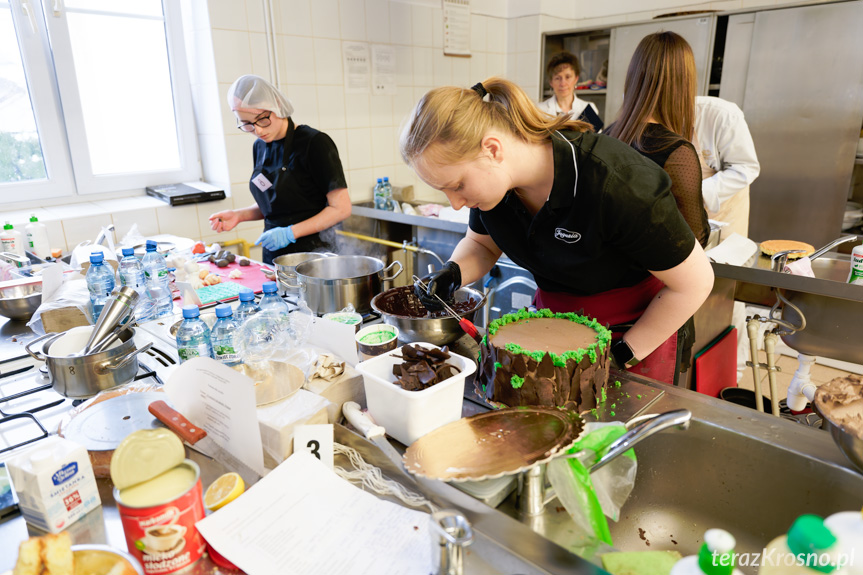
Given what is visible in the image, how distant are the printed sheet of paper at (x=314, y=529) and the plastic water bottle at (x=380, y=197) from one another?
3017 mm

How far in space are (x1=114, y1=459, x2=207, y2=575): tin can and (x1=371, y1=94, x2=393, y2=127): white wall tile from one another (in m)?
3.41

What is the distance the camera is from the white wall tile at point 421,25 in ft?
12.8

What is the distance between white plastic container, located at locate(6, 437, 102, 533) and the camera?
0.81 m

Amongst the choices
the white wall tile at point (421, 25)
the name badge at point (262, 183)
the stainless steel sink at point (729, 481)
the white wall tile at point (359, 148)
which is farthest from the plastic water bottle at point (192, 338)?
the white wall tile at point (421, 25)

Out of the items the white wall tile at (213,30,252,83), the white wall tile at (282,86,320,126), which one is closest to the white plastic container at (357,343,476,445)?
the white wall tile at (213,30,252,83)

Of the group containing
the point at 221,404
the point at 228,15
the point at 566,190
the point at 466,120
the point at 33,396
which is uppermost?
the point at 228,15

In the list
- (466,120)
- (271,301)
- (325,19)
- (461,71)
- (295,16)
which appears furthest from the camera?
(461,71)

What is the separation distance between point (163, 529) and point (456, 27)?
13.7ft

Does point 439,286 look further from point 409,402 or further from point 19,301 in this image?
point 19,301

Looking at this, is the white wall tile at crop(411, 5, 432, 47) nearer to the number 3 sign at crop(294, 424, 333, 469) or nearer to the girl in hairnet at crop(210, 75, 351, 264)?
the girl in hairnet at crop(210, 75, 351, 264)

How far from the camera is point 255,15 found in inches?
122

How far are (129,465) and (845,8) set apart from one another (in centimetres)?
410

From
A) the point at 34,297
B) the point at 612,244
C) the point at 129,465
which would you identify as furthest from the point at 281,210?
the point at 129,465

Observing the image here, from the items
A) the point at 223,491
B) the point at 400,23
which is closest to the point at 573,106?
the point at 400,23
